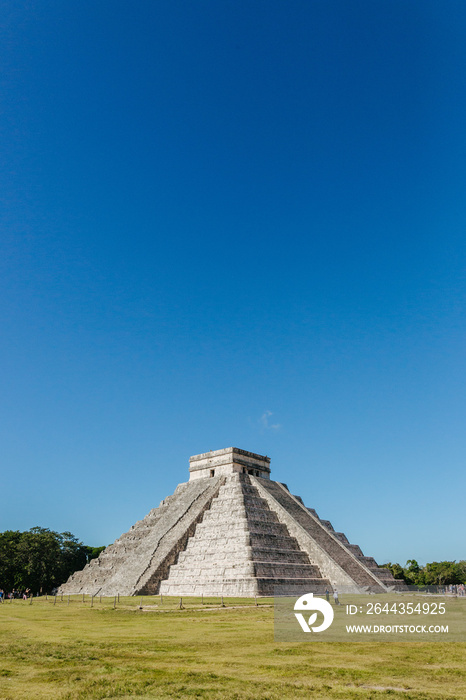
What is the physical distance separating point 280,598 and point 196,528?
10.8m

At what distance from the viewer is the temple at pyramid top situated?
139 ft

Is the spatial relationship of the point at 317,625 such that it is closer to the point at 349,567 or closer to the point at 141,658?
the point at 141,658

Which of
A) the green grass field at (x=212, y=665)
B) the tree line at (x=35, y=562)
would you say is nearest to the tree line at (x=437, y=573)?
the tree line at (x=35, y=562)

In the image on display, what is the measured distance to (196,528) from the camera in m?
35.0

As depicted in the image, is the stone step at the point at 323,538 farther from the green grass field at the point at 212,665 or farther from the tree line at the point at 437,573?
the tree line at the point at 437,573

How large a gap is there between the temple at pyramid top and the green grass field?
2599 centimetres

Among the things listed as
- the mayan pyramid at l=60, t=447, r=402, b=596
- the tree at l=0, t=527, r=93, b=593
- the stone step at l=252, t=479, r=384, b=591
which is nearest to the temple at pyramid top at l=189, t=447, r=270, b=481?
the mayan pyramid at l=60, t=447, r=402, b=596

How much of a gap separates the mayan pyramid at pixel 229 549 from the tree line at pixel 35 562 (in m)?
8.53

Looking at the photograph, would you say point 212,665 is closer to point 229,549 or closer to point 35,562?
point 229,549

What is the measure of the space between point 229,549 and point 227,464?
12.5 meters

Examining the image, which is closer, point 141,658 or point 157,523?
point 141,658

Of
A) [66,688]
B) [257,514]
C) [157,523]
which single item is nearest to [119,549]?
[157,523]

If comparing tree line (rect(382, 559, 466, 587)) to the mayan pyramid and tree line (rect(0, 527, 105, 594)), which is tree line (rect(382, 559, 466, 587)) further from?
tree line (rect(0, 527, 105, 594))

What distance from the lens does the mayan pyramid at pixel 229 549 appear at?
2834cm
